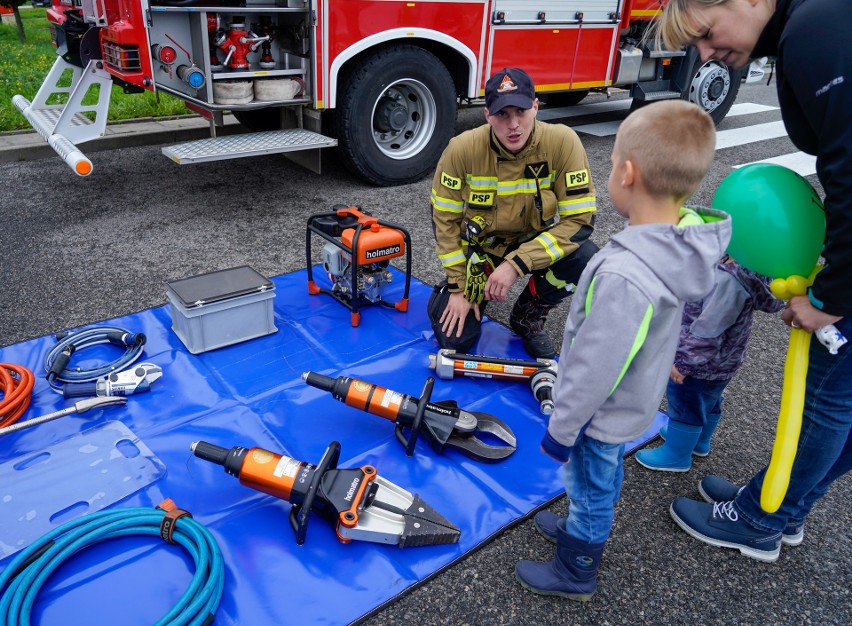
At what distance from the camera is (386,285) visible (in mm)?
4023

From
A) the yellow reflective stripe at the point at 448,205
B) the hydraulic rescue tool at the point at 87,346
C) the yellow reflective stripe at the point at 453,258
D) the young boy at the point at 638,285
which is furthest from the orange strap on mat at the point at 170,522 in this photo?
the yellow reflective stripe at the point at 448,205

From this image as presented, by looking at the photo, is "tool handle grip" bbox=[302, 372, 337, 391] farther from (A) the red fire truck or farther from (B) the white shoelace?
(A) the red fire truck

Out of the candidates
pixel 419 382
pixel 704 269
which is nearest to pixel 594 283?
pixel 704 269

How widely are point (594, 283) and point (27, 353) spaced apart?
9.96 feet

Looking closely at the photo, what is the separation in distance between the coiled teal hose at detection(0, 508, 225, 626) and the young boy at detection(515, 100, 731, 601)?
116cm

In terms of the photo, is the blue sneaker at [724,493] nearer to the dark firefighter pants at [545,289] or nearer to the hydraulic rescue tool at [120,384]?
the dark firefighter pants at [545,289]

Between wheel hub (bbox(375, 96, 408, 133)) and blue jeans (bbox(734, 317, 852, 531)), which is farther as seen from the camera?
wheel hub (bbox(375, 96, 408, 133))

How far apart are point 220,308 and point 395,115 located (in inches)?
129

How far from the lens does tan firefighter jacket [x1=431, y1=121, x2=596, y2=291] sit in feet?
10.3

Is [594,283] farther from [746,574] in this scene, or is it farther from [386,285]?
[386,285]

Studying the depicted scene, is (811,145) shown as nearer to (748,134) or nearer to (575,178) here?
(575,178)

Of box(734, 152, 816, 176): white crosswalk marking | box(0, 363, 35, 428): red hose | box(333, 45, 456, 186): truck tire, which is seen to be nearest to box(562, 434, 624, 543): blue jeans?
box(0, 363, 35, 428): red hose

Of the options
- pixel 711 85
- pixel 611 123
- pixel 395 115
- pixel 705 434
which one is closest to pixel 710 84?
pixel 711 85

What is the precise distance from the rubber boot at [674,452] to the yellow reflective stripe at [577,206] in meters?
1.15
